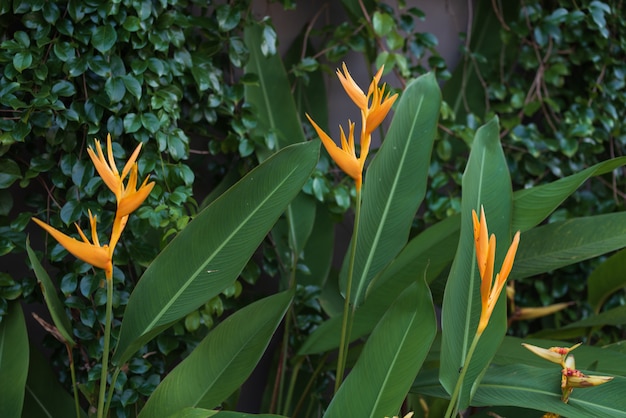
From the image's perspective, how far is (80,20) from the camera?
1179mm

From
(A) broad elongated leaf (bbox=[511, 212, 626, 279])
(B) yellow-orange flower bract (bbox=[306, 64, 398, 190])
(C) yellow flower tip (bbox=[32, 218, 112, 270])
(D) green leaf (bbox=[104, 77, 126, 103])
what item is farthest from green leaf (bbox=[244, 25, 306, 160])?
(C) yellow flower tip (bbox=[32, 218, 112, 270])

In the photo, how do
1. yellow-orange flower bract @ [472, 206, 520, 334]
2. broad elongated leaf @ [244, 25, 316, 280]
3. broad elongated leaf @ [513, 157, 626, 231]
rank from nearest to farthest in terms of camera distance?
yellow-orange flower bract @ [472, 206, 520, 334]
broad elongated leaf @ [513, 157, 626, 231]
broad elongated leaf @ [244, 25, 316, 280]

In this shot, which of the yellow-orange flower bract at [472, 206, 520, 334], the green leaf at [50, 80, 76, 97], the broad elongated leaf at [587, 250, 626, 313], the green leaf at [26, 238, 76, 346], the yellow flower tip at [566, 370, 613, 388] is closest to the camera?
the yellow-orange flower bract at [472, 206, 520, 334]

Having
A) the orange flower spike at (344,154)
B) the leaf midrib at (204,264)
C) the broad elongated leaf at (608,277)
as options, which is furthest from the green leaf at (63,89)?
the broad elongated leaf at (608,277)

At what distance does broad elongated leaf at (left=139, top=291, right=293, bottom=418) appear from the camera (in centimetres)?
96

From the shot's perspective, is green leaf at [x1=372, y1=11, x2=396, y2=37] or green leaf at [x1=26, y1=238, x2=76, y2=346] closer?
green leaf at [x1=26, y1=238, x2=76, y2=346]

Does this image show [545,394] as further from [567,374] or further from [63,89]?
[63,89]

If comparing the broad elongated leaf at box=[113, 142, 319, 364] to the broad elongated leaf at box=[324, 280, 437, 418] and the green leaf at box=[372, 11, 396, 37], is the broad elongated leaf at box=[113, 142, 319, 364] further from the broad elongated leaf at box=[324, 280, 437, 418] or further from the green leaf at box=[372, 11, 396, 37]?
the green leaf at box=[372, 11, 396, 37]

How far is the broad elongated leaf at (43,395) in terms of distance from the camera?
3.94 feet

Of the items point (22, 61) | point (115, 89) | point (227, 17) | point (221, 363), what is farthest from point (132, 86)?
point (221, 363)

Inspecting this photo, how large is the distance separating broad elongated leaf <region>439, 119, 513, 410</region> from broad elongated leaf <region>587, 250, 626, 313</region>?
357mm

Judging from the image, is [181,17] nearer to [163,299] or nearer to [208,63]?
[208,63]

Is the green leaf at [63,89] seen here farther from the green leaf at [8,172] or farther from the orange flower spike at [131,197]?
the orange flower spike at [131,197]

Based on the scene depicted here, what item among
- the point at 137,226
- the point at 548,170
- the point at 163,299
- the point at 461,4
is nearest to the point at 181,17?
the point at 137,226
